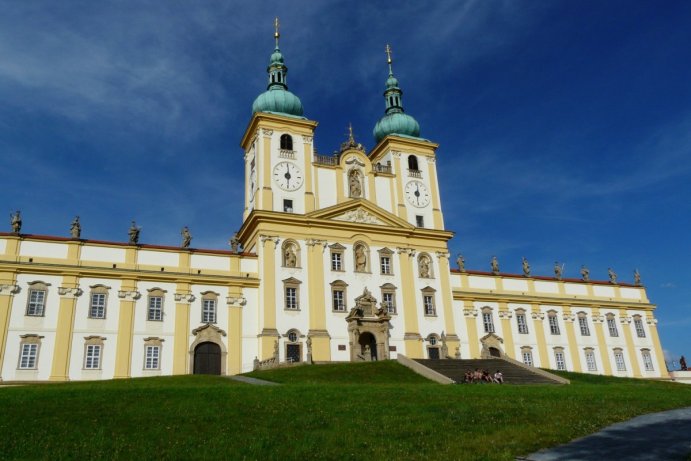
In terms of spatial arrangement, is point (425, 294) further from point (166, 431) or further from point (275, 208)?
point (166, 431)

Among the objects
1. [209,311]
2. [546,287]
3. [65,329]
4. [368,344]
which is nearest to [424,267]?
[368,344]

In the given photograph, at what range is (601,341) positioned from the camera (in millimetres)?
57344

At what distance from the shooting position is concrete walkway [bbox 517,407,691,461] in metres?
10.2

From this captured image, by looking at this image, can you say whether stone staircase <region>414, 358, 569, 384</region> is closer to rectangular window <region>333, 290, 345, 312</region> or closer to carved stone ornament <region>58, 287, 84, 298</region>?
rectangular window <region>333, 290, 345, 312</region>

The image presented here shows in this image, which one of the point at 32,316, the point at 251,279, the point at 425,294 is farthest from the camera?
the point at 425,294

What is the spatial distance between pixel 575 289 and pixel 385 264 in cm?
2272

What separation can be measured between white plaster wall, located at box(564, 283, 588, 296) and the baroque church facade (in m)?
0.14

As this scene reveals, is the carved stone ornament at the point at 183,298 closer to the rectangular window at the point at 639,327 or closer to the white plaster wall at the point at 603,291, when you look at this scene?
the white plaster wall at the point at 603,291

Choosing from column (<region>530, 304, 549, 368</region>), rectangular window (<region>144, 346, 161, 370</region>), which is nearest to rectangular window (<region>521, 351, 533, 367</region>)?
column (<region>530, 304, 549, 368</region>)

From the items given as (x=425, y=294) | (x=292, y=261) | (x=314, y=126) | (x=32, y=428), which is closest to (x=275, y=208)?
(x=292, y=261)

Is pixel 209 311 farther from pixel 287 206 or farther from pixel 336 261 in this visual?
pixel 336 261

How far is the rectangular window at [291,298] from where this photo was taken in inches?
1732

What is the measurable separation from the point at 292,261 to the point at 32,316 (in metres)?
18.3

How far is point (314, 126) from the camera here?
50.8 m
